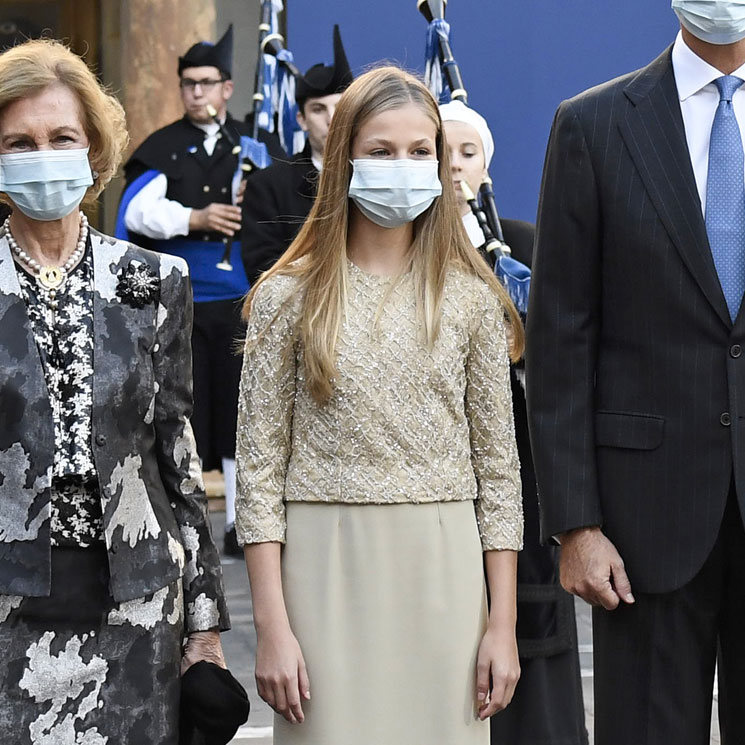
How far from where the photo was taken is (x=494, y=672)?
3119mm

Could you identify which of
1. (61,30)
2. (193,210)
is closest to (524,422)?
(193,210)

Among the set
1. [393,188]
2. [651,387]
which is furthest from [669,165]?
[393,188]

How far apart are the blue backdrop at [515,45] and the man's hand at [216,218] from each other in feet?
2.80

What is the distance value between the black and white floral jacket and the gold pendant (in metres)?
0.05

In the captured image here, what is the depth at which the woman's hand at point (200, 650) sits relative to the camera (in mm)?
3070

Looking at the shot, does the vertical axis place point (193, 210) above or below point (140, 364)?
above

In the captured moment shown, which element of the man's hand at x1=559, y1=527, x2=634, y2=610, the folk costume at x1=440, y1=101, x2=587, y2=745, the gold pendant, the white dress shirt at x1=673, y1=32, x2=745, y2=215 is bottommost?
the folk costume at x1=440, y1=101, x2=587, y2=745

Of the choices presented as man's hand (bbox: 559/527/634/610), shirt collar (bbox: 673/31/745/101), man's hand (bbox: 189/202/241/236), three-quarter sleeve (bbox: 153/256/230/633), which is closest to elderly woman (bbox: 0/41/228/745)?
three-quarter sleeve (bbox: 153/256/230/633)

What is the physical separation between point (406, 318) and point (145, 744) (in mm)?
937

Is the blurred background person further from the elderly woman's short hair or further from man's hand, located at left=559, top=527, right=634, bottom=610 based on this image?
the elderly woman's short hair

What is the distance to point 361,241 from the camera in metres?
3.36

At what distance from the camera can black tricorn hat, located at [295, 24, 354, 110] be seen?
21.0 ft

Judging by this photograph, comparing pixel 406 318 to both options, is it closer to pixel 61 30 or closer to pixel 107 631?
pixel 107 631

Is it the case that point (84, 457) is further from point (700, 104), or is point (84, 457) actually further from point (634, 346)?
point (700, 104)
